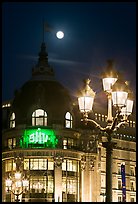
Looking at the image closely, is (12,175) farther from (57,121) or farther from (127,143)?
(127,143)

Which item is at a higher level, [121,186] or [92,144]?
[92,144]

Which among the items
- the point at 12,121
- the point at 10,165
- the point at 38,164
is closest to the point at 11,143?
the point at 12,121

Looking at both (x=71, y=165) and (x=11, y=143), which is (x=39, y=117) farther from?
(x=71, y=165)

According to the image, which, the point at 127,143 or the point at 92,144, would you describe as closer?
the point at 92,144

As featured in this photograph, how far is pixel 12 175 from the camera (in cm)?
7544

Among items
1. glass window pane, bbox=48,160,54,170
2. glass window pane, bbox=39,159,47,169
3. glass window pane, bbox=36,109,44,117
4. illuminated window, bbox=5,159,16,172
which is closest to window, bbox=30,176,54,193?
glass window pane, bbox=48,160,54,170

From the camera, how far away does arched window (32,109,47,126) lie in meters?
78.1

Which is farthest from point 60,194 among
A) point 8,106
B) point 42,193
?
point 8,106

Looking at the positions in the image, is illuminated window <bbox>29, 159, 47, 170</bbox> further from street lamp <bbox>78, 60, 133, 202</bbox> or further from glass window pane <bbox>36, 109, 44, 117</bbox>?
street lamp <bbox>78, 60, 133, 202</bbox>

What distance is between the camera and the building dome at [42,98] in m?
78.1

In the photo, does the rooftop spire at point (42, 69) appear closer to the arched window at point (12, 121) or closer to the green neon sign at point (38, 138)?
the arched window at point (12, 121)

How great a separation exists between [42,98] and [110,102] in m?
58.9

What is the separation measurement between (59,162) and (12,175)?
6.33 metres

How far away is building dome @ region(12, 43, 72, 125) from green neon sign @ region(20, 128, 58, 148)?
53.7 inches
